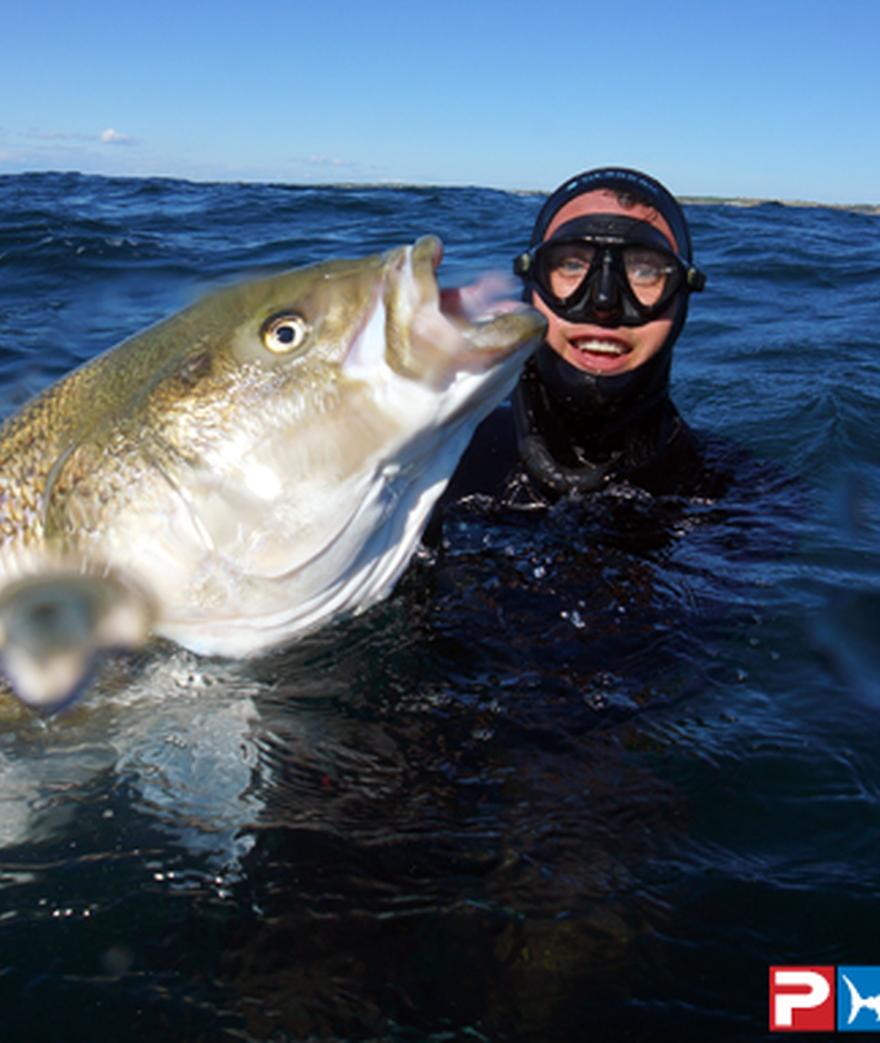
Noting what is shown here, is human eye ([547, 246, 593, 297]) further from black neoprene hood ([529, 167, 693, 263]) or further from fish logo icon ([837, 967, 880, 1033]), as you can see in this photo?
fish logo icon ([837, 967, 880, 1033])

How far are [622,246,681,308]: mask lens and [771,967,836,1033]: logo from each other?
8.52ft

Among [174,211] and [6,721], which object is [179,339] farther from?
[174,211]

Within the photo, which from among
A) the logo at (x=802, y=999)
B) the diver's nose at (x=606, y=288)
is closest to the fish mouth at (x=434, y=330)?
the logo at (x=802, y=999)

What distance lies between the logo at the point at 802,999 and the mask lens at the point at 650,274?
260cm

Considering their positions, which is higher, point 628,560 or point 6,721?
point 628,560

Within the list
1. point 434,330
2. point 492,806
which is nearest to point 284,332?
point 434,330

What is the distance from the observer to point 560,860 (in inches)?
88.7

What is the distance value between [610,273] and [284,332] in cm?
194

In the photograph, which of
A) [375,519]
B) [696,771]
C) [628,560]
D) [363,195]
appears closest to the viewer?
[375,519]

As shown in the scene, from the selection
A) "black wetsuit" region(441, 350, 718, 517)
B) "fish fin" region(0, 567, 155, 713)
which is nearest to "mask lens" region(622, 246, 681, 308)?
"black wetsuit" region(441, 350, 718, 517)

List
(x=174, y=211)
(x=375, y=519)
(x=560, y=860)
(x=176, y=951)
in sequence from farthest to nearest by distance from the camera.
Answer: (x=174, y=211), (x=375, y=519), (x=560, y=860), (x=176, y=951)

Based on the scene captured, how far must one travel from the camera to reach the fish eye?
7.30 feet

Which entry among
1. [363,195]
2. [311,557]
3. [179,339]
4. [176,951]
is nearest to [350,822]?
[176,951]

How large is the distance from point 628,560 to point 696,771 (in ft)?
4.01
